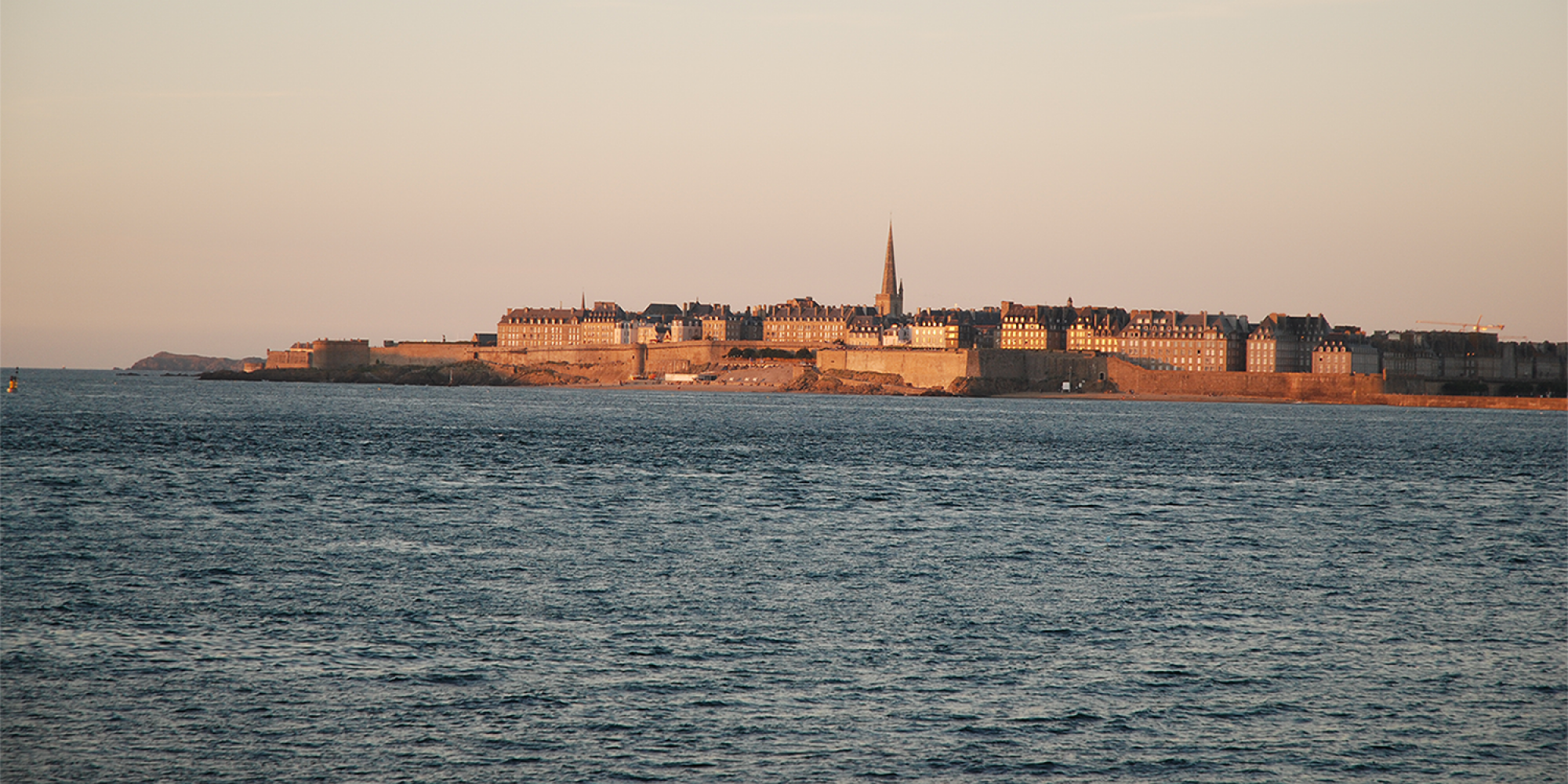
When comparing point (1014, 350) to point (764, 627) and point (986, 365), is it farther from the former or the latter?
point (764, 627)

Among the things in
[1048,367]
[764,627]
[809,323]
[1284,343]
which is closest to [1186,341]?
[1284,343]

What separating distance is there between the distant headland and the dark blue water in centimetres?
8064

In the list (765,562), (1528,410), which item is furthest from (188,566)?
(1528,410)

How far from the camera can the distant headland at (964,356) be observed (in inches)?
4500

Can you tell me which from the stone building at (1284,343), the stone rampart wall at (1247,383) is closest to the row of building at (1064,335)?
the stone building at (1284,343)

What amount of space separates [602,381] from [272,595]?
12289 cm

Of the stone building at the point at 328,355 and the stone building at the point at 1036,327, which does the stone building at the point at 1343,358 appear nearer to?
the stone building at the point at 1036,327

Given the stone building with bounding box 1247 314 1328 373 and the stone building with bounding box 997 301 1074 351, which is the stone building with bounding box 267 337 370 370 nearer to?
the stone building with bounding box 997 301 1074 351

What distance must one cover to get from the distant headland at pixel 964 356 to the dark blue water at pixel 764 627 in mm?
80636

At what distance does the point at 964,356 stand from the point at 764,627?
10102 centimetres

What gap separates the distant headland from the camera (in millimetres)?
114312

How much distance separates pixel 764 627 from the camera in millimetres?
14109

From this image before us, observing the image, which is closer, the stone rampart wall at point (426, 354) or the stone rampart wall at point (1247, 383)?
the stone rampart wall at point (1247, 383)

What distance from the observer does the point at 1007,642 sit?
13.6 meters
